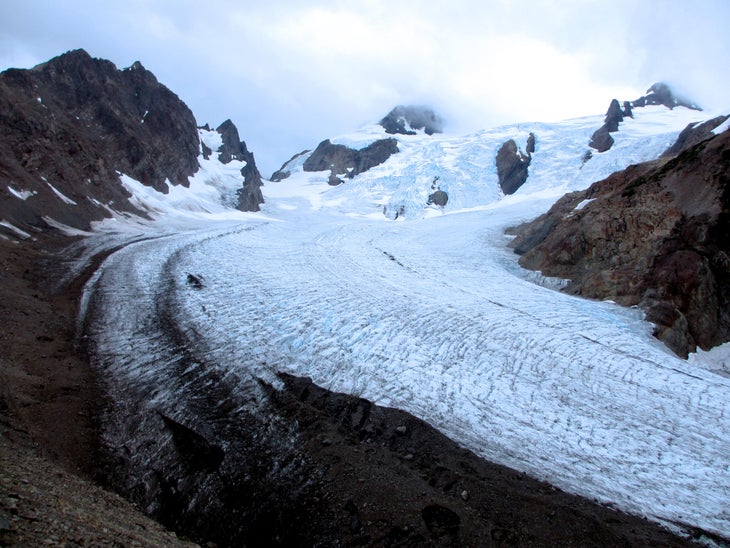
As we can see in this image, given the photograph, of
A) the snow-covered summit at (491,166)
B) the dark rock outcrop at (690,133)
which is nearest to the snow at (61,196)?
the snow-covered summit at (491,166)

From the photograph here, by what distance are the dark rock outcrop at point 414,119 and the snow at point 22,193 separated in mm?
116430

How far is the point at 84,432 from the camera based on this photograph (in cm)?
503

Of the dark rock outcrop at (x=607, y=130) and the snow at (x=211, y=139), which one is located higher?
the dark rock outcrop at (x=607, y=130)

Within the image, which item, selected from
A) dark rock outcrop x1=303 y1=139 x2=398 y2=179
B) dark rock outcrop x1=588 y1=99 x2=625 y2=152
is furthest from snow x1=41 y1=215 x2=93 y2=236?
dark rock outcrop x1=303 y1=139 x2=398 y2=179

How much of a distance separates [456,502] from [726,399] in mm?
7025

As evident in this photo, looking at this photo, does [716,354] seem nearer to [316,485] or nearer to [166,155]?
[316,485]

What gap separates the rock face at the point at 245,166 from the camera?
51.0m

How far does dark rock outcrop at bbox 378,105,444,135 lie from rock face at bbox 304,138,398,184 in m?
31.9

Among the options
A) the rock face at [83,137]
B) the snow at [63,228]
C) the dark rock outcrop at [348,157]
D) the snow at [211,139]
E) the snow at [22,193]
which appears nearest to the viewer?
the snow at [22,193]

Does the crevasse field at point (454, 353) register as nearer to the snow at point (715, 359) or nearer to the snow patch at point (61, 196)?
the snow at point (715, 359)

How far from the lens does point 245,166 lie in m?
60.2

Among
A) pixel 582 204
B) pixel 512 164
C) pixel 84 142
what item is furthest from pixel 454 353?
pixel 512 164

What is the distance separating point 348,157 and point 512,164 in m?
45.6

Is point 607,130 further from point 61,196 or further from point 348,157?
point 61,196
